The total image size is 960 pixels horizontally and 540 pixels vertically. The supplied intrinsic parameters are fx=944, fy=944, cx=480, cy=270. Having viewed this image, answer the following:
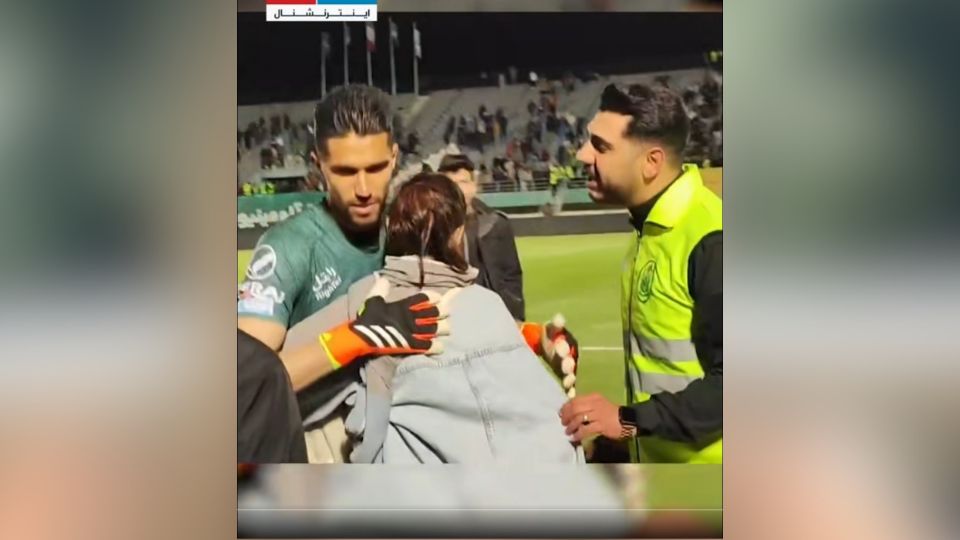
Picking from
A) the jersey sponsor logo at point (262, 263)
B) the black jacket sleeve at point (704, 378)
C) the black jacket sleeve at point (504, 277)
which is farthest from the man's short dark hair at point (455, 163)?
the black jacket sleeve at point (704, 378)

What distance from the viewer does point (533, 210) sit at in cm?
246

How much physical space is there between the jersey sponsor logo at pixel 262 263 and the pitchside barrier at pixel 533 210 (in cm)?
3

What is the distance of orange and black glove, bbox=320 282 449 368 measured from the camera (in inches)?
96.1

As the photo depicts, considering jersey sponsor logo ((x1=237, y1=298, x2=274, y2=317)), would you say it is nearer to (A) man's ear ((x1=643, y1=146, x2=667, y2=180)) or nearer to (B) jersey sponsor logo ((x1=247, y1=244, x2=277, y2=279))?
(B) jersey sponsor logo ((x1=247, y1=244, x2=277, y2=279))

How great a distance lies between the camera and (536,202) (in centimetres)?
246

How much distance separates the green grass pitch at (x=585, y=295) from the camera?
2.45 metres

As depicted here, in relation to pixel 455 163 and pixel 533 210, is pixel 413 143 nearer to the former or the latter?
pixel 455 163

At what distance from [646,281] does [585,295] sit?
16cm

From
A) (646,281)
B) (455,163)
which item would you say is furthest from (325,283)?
(646,281)

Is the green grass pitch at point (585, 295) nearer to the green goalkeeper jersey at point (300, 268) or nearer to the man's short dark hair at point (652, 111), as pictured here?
the green goalkeeper jersey at point (300, 268)

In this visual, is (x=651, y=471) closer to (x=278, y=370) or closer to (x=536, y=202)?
(x=536, y=202)
